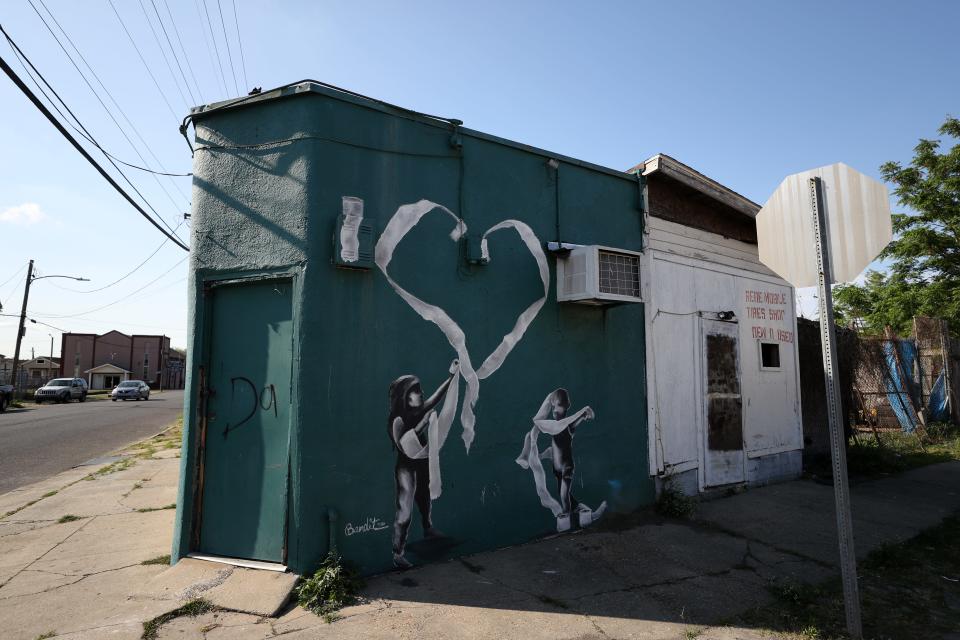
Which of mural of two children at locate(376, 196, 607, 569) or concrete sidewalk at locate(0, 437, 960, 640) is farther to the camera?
mural of two children at locate(376, 196, 607, 569)

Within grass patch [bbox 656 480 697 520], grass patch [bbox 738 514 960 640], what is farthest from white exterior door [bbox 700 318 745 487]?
grass patch [bbox 738 514 960 640]

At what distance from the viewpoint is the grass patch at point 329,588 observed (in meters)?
3.84

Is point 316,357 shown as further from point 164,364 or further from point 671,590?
point 164,364

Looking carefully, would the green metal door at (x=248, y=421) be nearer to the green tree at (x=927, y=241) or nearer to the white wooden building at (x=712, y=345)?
the white wooden building at (x=712, y=345)

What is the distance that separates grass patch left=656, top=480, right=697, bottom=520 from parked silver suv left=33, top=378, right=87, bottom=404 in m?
35.4

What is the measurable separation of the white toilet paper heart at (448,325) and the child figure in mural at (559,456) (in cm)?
74

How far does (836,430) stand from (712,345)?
4268mm

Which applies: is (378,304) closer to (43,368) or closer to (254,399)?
(254,399)

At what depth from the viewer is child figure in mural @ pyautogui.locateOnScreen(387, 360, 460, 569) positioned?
458cm

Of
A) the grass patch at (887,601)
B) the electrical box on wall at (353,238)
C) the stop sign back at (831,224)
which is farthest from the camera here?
the electrical box on wall at (353,238)

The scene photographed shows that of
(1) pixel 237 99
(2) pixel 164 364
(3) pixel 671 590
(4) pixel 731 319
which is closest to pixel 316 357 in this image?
(1) pixel 237 99

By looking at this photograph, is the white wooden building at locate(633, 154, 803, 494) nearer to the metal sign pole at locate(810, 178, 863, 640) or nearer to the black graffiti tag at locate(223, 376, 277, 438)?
the metal sign pole at locate(810, 178, 863, 640)

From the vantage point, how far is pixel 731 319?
7984 mm

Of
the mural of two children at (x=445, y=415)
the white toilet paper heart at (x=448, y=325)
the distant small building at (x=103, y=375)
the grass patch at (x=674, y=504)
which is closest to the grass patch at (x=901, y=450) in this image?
the grass patch at (x=674, y=504)
